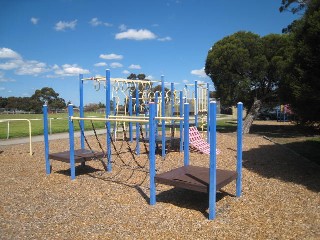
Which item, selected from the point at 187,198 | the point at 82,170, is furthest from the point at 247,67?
the point at 187,198

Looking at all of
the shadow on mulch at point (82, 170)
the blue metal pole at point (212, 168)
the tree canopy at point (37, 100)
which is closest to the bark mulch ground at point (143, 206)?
the shadow on mulch at point (82, 170)

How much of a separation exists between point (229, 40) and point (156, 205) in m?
15.4

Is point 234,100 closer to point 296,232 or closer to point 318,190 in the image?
point 318,190

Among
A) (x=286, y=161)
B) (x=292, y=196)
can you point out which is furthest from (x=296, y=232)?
(x=286, y=161)

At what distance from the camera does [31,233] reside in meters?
4.23

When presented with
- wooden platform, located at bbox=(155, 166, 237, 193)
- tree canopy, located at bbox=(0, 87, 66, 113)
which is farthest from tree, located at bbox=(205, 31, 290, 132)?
tree canopy, located at bbox=(0, 87, 66, 113)

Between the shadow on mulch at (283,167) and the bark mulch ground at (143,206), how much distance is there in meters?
0.02

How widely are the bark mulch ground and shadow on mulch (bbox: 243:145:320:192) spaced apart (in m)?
0.02

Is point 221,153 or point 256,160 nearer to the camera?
point 256,160

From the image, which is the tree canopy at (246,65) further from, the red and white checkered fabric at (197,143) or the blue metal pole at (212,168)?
the blue metal pole at (212,168)

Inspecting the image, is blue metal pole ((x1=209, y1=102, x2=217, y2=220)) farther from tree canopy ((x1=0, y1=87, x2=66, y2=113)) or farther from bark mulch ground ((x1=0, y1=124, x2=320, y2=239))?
tree canopy ((x1=0, y1=87, x2=66, y2=113))

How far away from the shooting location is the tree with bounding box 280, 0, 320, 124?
6.49 meters

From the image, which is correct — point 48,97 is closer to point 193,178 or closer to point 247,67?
point 247,67

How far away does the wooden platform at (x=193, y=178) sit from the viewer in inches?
195
